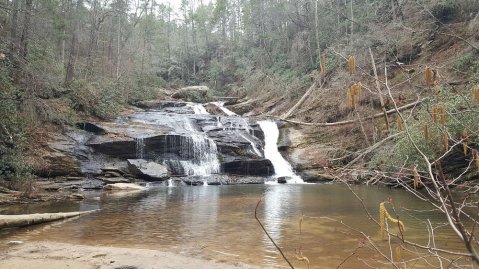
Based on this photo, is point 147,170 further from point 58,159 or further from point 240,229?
point 240,229

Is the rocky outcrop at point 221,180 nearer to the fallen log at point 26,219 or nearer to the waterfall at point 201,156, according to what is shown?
the waterfall at point 201,156

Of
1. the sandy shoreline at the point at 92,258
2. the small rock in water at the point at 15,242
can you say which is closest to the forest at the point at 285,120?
the sandy shoreline at the point at 92,258

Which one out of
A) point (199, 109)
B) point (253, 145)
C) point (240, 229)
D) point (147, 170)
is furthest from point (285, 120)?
point (199, 109)

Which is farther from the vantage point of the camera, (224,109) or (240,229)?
(224,109)

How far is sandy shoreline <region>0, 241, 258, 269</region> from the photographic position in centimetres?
531

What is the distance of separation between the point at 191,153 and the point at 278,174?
15.8 ft

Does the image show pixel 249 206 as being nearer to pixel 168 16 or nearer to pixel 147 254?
pixel 147 254

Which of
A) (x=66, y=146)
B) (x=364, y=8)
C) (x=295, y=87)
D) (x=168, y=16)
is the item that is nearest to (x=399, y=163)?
(x=66, y=146)

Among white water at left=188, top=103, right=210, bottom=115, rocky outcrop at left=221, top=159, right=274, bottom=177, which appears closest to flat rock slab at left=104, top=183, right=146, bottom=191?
rocky outcrop at left=221, top=159, right=274, bottom=177

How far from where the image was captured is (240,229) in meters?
8.01

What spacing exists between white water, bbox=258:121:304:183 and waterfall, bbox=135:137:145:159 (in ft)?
22.3

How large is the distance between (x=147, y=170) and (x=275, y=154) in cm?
766

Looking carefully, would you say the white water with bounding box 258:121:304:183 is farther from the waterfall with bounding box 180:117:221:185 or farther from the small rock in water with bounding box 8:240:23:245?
the small rock in water with bounding box 8:240:23:245

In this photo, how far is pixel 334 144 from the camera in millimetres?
20969
